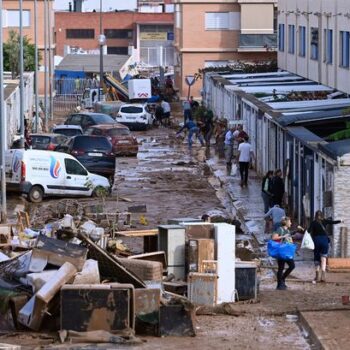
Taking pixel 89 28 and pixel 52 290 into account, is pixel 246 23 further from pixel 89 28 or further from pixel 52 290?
pixel 52 290

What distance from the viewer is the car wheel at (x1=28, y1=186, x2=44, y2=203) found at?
36.1m

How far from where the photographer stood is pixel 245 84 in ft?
174

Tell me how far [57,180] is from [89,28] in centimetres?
7902

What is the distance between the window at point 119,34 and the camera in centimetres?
11775

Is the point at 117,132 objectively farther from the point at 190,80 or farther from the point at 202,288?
the point at 202,288

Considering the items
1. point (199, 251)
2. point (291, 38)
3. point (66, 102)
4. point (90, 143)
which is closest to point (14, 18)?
point (66, 102)

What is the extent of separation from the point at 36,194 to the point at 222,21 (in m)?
43.8

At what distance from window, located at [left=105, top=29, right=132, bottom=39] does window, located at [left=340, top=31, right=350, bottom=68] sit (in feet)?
246

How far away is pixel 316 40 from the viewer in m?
50.4

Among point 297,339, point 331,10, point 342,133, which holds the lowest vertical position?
point 297,339

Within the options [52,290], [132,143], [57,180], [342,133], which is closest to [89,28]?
[132,143]

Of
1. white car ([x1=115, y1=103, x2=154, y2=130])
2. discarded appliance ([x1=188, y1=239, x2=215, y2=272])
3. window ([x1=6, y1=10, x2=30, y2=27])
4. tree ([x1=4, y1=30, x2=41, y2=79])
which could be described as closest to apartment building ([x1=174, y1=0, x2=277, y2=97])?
tree ([x1=4, y1=30, x2=41, y2=79])

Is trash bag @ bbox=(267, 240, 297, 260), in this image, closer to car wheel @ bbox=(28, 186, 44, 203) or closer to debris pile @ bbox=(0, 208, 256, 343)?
debris pile @ bbox=(0, 208, 256, 343)

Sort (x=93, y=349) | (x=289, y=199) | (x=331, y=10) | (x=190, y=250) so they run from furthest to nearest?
(x=331, y=10) < (x=289, y=199) < (x=190, y=250) < (x=93, y=349)
